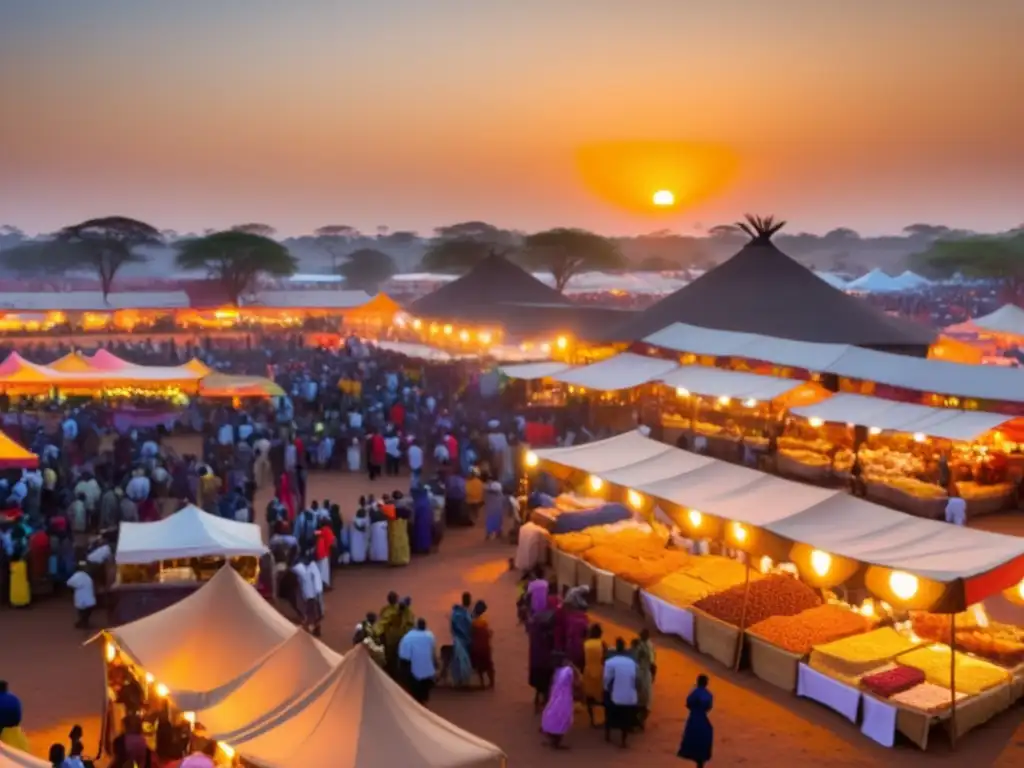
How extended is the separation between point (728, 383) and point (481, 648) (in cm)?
1093

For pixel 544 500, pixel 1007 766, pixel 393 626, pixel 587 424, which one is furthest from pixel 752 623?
pixel 587 424

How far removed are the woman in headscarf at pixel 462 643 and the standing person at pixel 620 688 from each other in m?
1.45

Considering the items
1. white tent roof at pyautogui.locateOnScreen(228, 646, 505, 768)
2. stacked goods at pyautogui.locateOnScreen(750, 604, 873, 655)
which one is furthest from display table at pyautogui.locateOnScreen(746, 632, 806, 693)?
white tent roof at pyautogui.locateOnScreen(228, 646, 505, 768)

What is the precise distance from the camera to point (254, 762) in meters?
5.71

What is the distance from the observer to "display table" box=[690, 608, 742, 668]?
30.3 feet

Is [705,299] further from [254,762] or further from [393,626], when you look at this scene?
[254,762]

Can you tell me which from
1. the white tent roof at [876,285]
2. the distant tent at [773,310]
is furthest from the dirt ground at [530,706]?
the white tent roof at [876,285]

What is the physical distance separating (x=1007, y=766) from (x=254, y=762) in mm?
5339

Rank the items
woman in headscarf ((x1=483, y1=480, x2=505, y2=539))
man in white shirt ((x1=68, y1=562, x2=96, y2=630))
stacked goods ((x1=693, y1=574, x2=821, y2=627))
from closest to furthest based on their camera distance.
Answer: stacked goods ((x1=693, y1=574, x2=821, y2=627)) → man in white shirt ((x1=68, y1=562, x2=96, y2=630)) → woman in headscarf ((x1=483, y1=480, x2=505, y2=539))

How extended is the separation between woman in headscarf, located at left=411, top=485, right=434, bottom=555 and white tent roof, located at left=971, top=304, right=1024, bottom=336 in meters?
23.3

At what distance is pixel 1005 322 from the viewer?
1219 inches

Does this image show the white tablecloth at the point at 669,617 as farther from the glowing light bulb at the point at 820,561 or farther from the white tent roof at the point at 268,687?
the white tent roof at the point at 268,687

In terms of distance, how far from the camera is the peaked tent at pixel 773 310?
22844mm

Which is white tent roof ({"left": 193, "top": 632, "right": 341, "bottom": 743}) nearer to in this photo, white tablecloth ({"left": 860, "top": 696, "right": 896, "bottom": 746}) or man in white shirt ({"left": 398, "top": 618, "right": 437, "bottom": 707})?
man in white shirt ({"left": 398, "top": 618, "right": 437, "bottom": 707})
